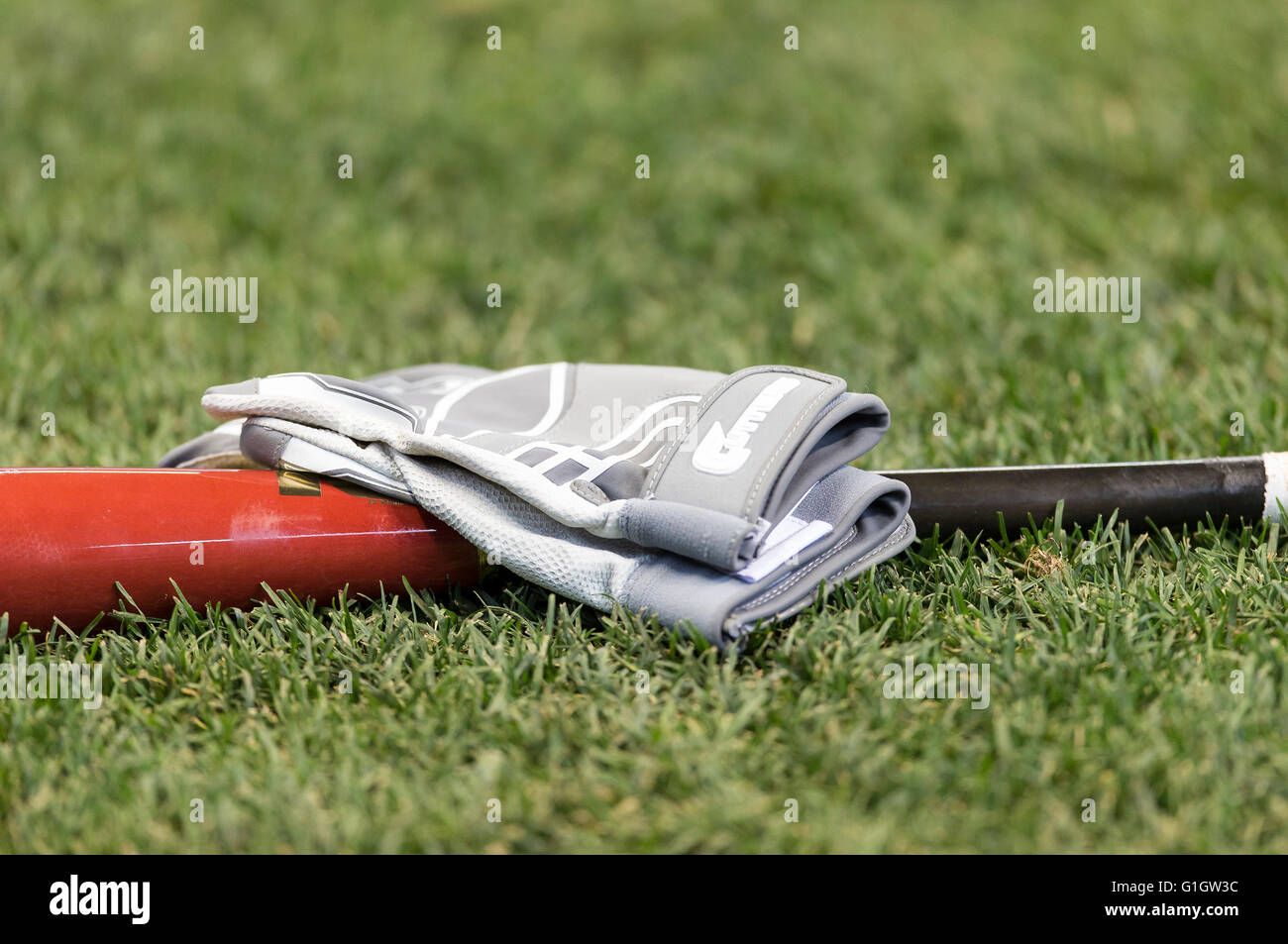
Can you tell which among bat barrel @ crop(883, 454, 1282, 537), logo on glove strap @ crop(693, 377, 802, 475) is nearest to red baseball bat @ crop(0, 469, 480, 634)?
logo on glove strap @ crop(693, 377, 802, 475)

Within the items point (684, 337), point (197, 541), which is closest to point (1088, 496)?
point (684, 337)

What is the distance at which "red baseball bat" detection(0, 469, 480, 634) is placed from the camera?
77.2 inches

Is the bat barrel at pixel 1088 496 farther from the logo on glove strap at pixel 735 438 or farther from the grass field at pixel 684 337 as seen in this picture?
the logo on glove strap at pixel 735 438

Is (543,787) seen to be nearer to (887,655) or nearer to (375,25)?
(887,655)

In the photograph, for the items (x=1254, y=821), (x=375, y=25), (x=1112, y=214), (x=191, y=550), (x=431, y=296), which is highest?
(x=375, y=25)

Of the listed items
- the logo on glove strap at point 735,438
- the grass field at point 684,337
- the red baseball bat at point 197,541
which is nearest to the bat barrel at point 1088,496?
the grass field at point 684,337

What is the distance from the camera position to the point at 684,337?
142 inches

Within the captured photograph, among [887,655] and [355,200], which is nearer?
[887,655]

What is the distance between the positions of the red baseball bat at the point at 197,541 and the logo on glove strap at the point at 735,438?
0.52m

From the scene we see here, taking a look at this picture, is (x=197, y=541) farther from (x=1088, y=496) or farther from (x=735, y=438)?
(x=1088, y=496)

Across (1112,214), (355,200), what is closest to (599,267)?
(355,200)

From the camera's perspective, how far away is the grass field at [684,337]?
168cm

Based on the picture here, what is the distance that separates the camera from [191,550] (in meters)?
2.02
